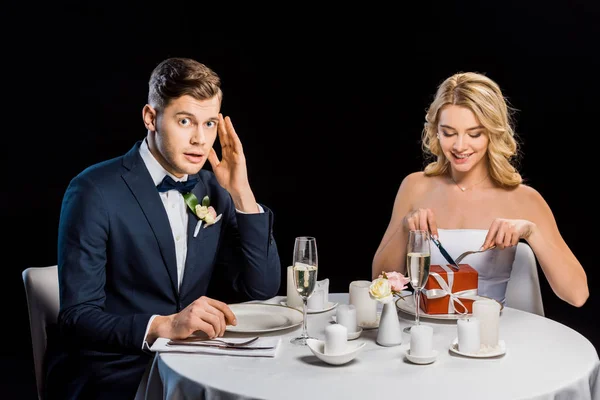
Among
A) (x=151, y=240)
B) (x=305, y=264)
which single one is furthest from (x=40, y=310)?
(x=305, y=264)

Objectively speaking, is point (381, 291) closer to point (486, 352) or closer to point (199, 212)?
point (486, 352)

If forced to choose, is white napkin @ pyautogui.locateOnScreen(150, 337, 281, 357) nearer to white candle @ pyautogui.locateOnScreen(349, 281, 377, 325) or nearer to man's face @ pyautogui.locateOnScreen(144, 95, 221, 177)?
white candle @ pyautogui.locateOnScreen(349, 281, 377, 325)

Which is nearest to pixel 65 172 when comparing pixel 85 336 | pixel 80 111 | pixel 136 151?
pixel 80 111

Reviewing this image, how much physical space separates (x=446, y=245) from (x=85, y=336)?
1.86 meters

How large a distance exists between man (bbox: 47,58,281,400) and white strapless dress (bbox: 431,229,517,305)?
101 cm

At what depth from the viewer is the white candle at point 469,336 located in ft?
7.02

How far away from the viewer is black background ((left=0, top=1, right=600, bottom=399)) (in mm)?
4578

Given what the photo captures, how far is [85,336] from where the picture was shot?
95.7 inches

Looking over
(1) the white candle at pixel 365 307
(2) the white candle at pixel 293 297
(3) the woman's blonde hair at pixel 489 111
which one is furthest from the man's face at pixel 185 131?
(3) the woman's blonde hair at pixel 489 111

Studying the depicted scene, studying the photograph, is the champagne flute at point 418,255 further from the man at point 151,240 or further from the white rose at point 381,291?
the man at point 151,240

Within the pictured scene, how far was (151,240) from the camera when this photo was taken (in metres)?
2.71

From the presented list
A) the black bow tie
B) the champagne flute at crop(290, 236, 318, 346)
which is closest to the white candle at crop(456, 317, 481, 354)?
the champagne flute at crop(290, 236, 318, 346)

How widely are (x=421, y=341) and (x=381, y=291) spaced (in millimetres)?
221

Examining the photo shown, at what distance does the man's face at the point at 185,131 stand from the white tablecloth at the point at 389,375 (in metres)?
0.82
